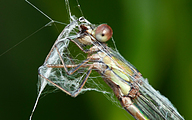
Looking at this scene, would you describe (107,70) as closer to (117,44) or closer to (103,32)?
(103,32)

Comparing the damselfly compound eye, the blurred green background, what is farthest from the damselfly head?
the blurred green background

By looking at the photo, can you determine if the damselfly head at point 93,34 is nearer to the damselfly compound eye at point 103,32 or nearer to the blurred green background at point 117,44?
the damselfly compound eye at point 103,32

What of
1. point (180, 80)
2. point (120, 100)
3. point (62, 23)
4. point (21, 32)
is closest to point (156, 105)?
point (120, 100)

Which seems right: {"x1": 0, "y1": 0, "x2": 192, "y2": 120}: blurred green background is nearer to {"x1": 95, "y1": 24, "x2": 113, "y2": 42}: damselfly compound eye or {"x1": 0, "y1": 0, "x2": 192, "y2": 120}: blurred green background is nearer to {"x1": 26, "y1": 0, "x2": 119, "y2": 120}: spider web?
{"x1": 26, "y1": 0, "x2": 119, "y2": 120}: spider web

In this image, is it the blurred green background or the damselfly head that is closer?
the damselfly head

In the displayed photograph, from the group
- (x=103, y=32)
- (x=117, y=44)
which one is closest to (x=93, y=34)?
(x=103, y=32)

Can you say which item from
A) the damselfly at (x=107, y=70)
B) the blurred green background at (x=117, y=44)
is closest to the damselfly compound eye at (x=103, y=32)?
the damselfly at (x=107, y=70)
